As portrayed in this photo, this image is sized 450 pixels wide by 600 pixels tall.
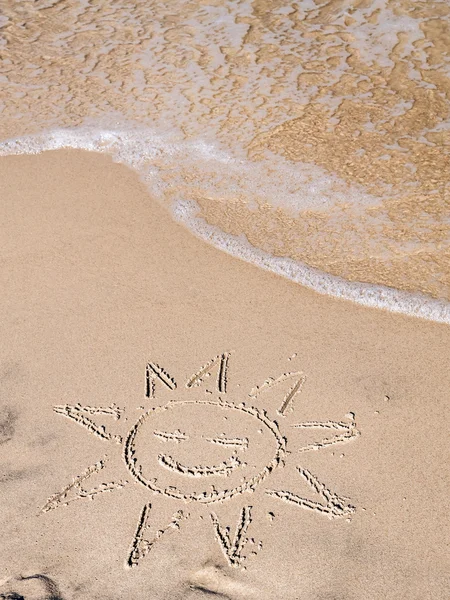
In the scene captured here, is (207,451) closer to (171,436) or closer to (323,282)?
(171,436)

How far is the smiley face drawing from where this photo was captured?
2293 mm

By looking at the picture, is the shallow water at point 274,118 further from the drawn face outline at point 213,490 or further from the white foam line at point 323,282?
the drawn face outline at point 213,490

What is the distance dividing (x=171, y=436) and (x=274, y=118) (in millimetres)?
2872

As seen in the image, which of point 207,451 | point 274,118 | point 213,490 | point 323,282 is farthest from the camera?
point 274,118

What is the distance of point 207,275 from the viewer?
10.9 ft

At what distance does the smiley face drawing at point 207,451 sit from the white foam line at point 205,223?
675 mm

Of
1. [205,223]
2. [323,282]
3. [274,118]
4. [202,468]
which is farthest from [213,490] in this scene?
[274,118]

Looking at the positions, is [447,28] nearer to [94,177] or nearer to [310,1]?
[310,1]

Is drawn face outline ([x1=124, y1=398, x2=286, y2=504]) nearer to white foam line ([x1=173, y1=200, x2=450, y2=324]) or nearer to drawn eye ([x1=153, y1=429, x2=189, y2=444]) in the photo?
drawn eye ([x1=153, y1=429, x2=189, y2=444])

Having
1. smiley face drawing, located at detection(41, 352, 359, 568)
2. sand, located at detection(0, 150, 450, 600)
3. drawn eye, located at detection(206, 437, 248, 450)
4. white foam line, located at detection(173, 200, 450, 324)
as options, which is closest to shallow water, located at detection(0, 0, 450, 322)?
white foam line, located at detection(173, 200, 450, 324)

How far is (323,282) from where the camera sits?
332cm

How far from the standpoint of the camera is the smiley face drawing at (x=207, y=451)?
229 centimetres

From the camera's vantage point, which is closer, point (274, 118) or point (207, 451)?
point (207, 451)

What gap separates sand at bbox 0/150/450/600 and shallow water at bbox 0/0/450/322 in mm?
390
